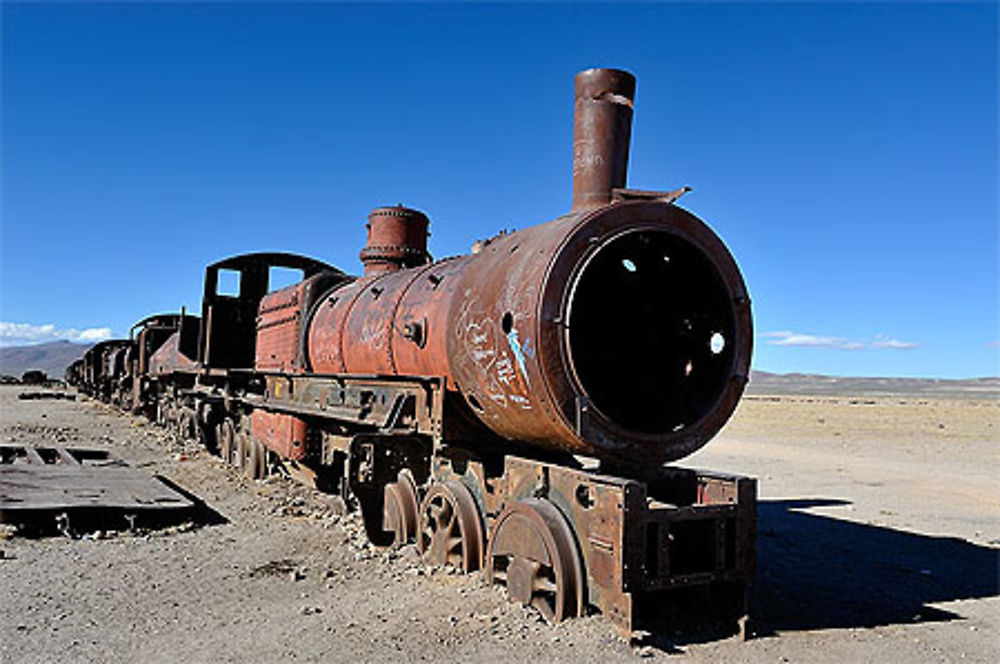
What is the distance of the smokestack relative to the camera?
5.74 metres

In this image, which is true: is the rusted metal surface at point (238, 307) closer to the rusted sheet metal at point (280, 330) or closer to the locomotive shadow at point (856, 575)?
the rusted sheet metal at point (280, 330)

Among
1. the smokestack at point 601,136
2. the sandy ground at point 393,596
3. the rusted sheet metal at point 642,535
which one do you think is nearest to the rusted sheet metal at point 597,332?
the rusted sheet metal at point 642,535

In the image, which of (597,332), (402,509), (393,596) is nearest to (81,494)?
(402,509)

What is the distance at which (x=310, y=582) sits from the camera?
248 inches

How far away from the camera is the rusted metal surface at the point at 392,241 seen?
9.84m

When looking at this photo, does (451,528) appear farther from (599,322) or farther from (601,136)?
(601,136)

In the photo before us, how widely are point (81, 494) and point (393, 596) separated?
515 centimetres

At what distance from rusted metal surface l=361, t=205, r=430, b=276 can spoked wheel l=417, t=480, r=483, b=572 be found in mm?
3904

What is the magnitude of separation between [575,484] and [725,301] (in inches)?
68.3

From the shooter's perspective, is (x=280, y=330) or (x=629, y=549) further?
(x=280, y=330)

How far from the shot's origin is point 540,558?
5.16 meters

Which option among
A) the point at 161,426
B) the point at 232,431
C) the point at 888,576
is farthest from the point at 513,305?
the point at 161,426

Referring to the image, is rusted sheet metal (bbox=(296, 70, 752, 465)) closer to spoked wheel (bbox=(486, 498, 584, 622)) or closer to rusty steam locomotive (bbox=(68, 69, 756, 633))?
rusty steam locomotive (bbox=(68, 69, 756, 633))

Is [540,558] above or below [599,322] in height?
below
